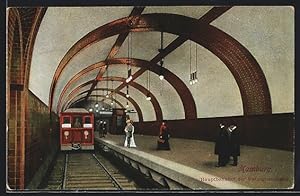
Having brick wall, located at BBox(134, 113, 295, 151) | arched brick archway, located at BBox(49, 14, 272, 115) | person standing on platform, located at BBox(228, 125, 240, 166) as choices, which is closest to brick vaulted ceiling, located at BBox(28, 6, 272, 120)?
arched brick archway, located at BBox(49, 14, 272, 115)

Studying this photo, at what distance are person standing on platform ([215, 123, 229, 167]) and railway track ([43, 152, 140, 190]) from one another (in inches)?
38.2

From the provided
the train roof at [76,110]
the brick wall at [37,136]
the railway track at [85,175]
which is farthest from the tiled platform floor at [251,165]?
the brick wall at [37,136]

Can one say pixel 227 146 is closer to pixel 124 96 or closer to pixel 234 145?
pixel 234 145

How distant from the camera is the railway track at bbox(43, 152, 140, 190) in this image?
452 cm

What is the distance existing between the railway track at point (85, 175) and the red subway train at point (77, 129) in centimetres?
14

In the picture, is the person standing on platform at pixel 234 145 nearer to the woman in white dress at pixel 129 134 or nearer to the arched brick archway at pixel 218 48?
the arched brick archway at pixel 218 48

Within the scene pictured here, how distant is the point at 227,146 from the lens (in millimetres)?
4457

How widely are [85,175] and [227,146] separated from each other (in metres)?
1.72

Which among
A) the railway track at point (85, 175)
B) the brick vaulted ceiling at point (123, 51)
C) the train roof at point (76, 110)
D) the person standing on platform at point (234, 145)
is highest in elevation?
the brick vaulted ceiling at point (123, 51)

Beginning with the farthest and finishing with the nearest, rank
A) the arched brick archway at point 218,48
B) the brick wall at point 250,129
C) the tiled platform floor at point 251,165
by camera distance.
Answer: the arched brick archway at point 218,48 < the brick wall at point 250,129 < the tiled platform floor at point 251,165

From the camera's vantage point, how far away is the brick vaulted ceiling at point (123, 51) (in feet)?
15.4

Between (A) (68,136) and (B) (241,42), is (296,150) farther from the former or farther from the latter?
(A) (68,136)

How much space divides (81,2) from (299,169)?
2.67 metres

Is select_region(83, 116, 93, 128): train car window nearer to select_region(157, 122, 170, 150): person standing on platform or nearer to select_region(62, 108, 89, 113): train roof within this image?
select_region(62, 108, 89, 113): train roof
